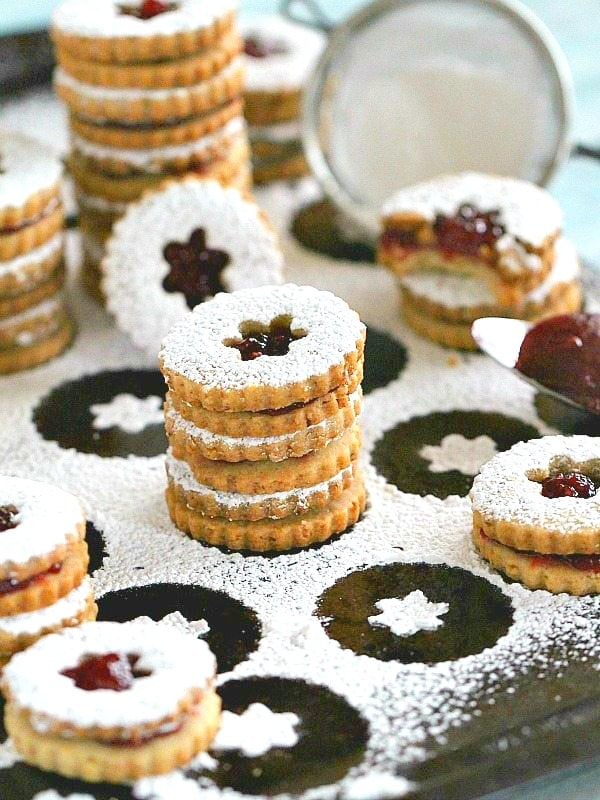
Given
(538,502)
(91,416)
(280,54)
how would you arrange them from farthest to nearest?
1. (280,54)
2. (91,416)
3. (538,502)

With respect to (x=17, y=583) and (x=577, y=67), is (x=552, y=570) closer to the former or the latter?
(x=17, y=583)

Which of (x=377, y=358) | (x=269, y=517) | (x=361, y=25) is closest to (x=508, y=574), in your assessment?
(x=269, y=517)

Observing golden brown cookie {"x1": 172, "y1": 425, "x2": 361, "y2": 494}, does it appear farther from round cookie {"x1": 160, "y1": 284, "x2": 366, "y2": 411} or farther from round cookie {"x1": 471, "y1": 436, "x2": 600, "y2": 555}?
round cookie {"x1": 471, "y1": 436, "x2": 600, "y2": 555}

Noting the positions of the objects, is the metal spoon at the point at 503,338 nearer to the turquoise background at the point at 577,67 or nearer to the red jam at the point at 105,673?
the turquoise background at the point at 577,67

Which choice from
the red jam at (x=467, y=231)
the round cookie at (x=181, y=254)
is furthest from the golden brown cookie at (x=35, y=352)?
the red jam at (x=467, y=231)

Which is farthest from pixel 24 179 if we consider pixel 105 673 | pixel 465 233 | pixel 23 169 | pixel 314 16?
pixel 314 16

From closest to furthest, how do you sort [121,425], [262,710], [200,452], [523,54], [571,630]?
[262,710]
[571,630]
[200,452]
[121,425]
[523,54]

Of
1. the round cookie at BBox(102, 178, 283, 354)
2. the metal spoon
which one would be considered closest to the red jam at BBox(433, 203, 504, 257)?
the metal spoon

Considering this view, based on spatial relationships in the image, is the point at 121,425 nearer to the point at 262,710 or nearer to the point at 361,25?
the point at 262,710
